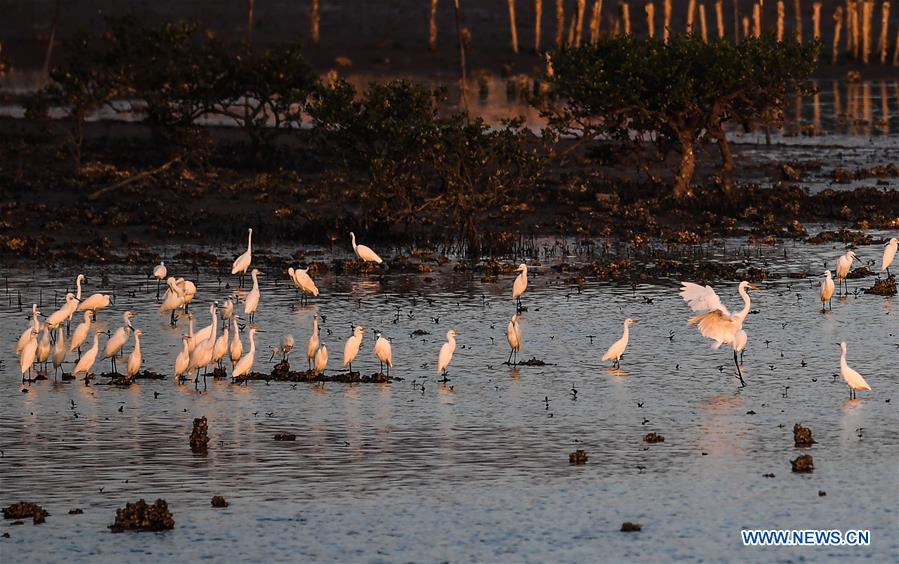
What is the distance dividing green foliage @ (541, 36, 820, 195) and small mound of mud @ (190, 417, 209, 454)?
71.1 feet

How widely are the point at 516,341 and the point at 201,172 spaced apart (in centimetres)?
2280

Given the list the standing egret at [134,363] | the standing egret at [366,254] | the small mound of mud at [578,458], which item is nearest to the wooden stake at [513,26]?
the standing egret at [366,254]

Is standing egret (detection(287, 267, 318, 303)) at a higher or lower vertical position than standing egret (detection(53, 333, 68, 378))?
higher

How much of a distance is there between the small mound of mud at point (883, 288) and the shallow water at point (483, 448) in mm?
1512

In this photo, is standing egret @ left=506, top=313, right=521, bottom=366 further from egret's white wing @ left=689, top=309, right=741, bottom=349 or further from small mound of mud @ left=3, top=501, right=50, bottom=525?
small mound of mud @ left=3, top=501, right=50, bottom=525

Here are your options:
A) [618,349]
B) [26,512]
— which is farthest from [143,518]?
[618,349]

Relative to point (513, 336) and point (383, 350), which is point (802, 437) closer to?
point (513, 336)

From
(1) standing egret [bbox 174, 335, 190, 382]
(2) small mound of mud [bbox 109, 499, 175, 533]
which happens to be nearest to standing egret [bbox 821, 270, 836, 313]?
(1) standing egret [bbox 174, 335, 190, 382]

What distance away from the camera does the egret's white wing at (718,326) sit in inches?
952

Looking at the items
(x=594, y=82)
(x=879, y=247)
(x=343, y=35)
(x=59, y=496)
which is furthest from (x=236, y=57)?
(x=343, y=35)

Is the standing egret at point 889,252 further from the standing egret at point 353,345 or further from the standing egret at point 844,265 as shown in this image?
the standing egret at point 353,345

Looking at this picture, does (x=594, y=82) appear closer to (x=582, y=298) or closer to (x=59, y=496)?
(x=582, y=298)

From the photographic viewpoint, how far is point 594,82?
40.1 meters

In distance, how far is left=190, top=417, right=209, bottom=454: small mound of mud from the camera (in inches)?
775
